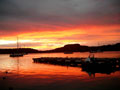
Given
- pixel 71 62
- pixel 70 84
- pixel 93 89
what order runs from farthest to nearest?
pixel 71 62 → pixel 70 84 → pixel 93 89

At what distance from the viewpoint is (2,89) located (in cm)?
2389

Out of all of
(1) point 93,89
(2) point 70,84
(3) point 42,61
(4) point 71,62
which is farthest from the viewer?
(3) point 42,61

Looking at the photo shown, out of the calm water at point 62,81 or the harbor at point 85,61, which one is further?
the harbor at point 85,61

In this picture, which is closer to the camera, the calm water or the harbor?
the calm water

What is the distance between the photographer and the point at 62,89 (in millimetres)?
22906

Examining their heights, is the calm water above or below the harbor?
below

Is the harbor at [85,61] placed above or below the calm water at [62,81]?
above

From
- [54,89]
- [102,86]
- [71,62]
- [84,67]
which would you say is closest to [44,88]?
[54,89]

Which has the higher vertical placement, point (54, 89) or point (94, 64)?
point (94, 64)

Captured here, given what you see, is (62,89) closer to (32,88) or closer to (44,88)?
(44,88)

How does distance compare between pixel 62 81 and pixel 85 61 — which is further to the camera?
pixel 85 61

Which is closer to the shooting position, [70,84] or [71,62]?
[70,84]

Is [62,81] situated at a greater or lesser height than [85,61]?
lesser

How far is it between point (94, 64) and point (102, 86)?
1570 cm
